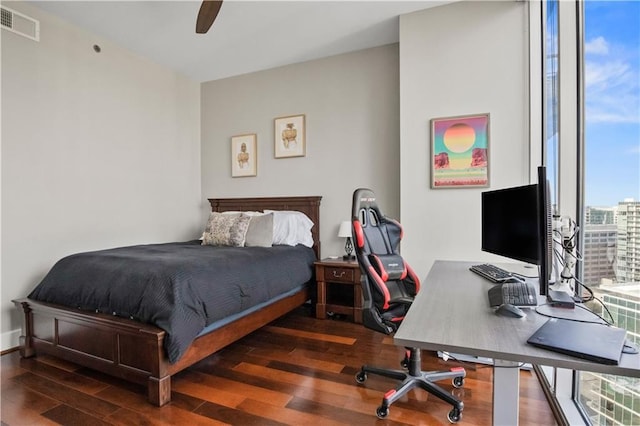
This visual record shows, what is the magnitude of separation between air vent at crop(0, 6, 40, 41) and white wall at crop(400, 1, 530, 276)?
127 inches

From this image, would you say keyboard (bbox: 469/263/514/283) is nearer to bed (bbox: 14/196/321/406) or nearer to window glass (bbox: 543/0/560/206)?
window glass (bbox: 543/0/560/206)

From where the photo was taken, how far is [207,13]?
2.21 meters

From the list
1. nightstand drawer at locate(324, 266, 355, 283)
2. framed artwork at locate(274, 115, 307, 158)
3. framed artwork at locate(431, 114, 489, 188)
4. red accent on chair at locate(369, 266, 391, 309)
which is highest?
framed artwork at locate(274, 115, 307, 158)

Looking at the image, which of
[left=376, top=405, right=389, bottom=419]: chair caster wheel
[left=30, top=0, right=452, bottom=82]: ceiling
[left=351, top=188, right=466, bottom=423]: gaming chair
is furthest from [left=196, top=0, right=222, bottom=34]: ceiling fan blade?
[left=376, top=405, right=389, bottom=419]: chair caster wheel

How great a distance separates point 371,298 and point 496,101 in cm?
208

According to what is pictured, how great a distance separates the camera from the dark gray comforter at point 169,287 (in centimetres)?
196

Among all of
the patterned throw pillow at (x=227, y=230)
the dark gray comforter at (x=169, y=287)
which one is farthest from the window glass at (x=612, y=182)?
the patterned throw pillow at (x=227, y=230)

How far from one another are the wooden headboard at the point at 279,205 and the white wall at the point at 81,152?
0.51 m

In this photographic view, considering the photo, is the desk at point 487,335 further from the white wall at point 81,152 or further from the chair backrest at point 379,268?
the white wall at point 81,152

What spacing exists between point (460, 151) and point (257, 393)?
2.49m

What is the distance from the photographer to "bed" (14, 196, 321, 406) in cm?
192

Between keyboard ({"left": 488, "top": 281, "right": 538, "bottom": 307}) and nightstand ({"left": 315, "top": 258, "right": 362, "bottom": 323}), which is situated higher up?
keyboard ({"left": 488, "top": 281, "right": 538, "bottom": 307})

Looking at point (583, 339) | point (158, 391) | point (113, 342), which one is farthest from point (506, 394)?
point (113, 342)

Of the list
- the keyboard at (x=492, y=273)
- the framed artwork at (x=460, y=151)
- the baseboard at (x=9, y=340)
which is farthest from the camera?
the framed artwork at (x=460, y=151)
